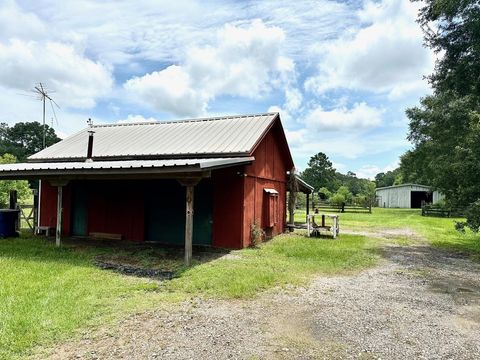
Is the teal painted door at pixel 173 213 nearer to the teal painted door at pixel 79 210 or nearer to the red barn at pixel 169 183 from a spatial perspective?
the red barn at pixel 169 183

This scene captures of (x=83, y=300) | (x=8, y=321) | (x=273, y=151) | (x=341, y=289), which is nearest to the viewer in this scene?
(x=8, y=321)

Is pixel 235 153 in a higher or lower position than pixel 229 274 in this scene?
higher

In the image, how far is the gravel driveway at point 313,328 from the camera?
401cm

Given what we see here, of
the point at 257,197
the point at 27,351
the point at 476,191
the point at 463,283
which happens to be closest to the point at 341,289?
the point at 463,283

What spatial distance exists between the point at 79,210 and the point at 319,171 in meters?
58.3

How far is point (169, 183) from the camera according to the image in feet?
39.6

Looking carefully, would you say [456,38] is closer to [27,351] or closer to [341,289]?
[341,289]

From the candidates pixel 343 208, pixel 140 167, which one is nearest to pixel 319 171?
pixel 343 208

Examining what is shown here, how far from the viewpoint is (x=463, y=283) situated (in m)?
7.51

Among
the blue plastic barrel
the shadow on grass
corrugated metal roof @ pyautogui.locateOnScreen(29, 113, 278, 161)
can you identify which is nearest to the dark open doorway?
corrugated metal roof @ pyautogui.locateOnScreen(29, 113, 278, 161)

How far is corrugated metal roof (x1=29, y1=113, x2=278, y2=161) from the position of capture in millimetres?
11930

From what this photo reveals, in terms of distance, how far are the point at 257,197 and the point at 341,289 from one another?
5837mm

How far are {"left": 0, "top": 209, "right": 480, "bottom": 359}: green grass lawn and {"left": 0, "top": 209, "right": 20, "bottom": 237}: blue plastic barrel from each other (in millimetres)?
1065

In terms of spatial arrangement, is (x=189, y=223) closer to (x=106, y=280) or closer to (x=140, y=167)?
(x=140, y=167)
